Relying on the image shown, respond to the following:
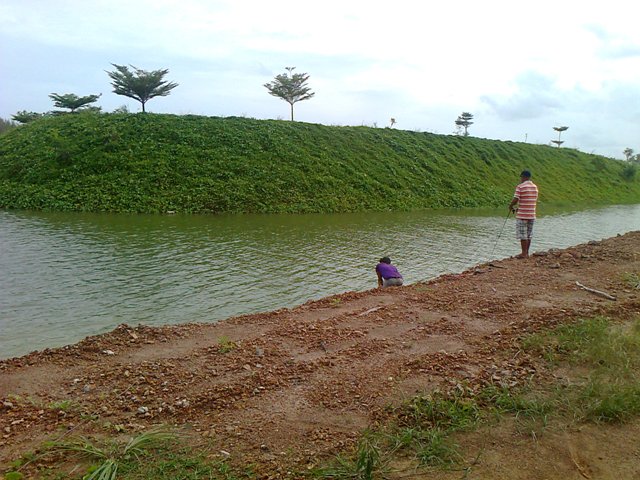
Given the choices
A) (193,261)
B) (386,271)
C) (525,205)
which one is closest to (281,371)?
(386,271)

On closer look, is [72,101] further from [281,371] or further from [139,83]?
[281,371]

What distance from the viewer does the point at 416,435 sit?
11.2 ft

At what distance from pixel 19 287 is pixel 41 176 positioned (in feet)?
54.7

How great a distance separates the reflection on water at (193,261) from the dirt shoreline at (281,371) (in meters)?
1.93

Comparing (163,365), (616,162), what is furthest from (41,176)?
(616,162)

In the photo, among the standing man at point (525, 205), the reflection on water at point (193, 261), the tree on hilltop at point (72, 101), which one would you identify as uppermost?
the tree on hilltop at point (72, 101)

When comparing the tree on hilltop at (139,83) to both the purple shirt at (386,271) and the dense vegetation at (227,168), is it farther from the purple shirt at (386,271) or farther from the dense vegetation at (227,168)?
the purple shirt at (386,271)

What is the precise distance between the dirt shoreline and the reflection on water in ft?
6.33

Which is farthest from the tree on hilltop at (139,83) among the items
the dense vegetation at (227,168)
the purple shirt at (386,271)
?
the purple shirt at (386,271)

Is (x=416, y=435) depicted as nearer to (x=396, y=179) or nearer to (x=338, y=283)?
(x=338, y=283)

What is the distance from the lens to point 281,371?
15.0ft

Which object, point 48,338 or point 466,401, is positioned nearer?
point 466,401

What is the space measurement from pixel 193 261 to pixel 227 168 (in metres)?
14.6

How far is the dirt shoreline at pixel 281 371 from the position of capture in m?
3.55
